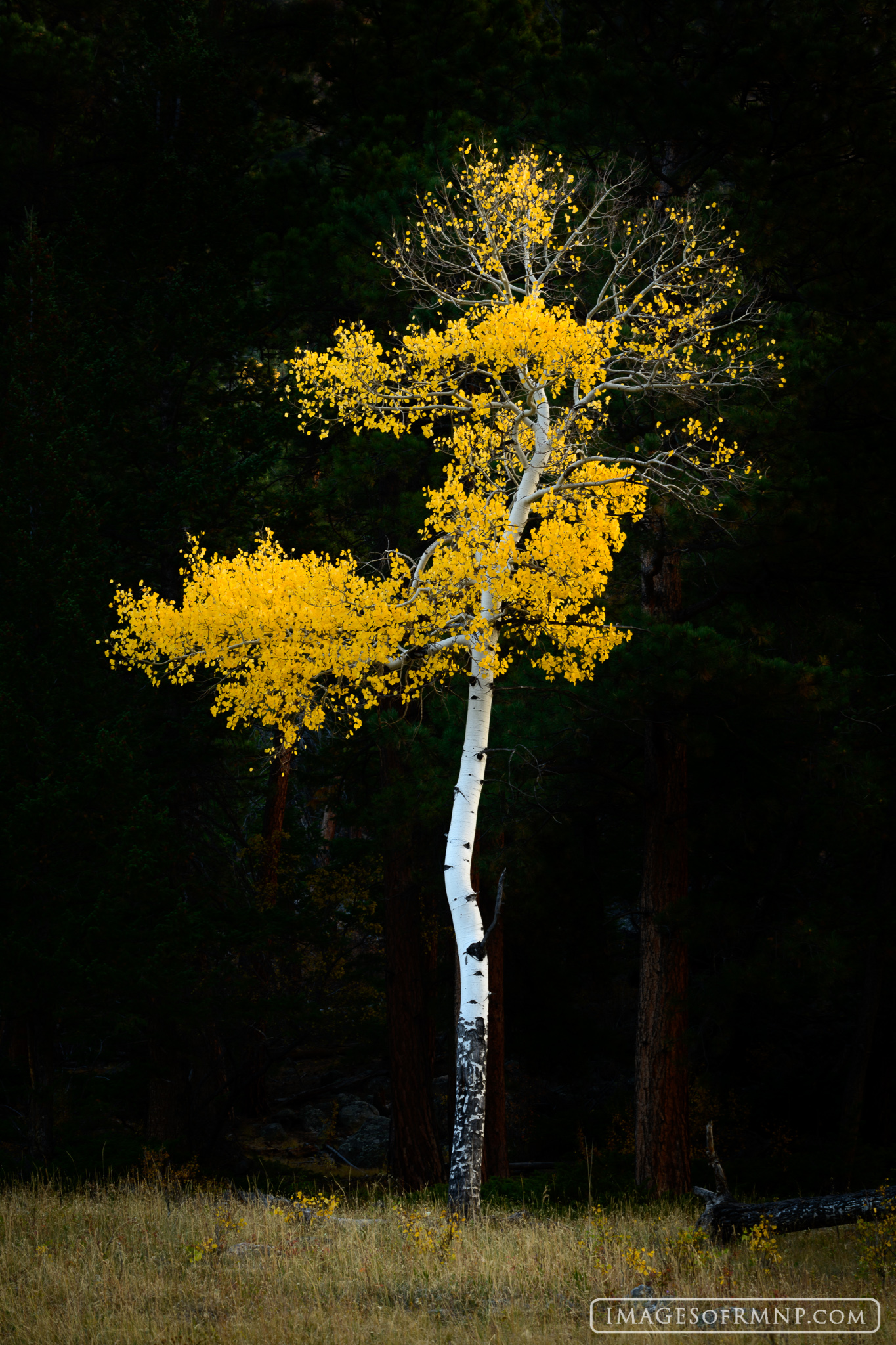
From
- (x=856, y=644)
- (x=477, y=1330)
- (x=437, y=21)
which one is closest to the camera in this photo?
(x=477, y=1330)

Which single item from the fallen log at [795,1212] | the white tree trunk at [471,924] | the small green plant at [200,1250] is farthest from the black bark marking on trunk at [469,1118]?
the small green plant at [200,1250]

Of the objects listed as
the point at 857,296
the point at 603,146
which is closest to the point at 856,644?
the point at 857,296

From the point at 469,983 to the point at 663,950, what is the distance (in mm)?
3100

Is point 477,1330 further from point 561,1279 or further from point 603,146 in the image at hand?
point 603,146

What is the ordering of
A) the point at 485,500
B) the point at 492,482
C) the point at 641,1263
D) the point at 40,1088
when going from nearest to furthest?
the point at 641,1263, the point at 485,500, the point at 492,482, the point at 40,1088

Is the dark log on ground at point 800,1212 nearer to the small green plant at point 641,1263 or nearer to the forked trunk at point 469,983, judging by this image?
the small green plant at point 641,1263

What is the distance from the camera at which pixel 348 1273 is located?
7016 mm

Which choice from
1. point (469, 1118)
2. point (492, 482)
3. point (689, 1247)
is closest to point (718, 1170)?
point (689, 1247)

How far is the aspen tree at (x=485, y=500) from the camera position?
948 cm

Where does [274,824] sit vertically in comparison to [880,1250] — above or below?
above

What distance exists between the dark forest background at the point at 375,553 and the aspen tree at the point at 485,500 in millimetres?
677

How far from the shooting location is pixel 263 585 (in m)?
9.34

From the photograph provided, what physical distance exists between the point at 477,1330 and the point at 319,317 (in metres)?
12.9

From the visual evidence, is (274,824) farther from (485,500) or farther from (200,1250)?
(200,1250)
